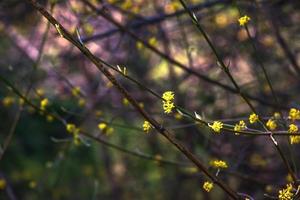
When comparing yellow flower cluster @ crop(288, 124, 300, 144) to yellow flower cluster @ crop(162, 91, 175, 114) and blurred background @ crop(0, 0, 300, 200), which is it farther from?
blurred background @ crop(0, 0, 300, 200)

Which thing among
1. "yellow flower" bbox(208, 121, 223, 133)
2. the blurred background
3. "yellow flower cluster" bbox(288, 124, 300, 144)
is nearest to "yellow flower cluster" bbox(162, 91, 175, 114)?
"yellow flower" bbox(208, 121, 223, 133)

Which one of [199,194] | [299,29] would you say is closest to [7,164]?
[199,194]

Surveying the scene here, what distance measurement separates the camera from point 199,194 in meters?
6.92

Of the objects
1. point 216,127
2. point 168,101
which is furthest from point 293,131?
point 168,101

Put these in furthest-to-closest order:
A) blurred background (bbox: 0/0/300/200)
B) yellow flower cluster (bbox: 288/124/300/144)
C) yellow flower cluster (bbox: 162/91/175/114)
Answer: blurred background (bbox: 0/0/300/200) → yellow flower cluster (bbox: 288/124/300/144) → yellow flower cluster (bbox: 162/91/175/114)

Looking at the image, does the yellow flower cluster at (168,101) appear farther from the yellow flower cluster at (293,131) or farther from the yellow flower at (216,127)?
the yellow flower cluster at (293,131)

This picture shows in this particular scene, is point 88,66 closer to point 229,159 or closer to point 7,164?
point 7,164

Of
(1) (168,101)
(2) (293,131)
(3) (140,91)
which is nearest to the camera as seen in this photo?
(1) (168,101)

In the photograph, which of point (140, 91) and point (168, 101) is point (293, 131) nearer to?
point (168, 101)

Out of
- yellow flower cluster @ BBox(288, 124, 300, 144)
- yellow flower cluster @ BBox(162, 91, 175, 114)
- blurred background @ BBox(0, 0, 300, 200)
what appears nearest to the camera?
yellow flower cluster @ BBox(162, 91, 175, 114)

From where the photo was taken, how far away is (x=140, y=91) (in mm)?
5820

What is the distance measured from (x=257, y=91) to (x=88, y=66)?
2.27m

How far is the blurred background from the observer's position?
14.2ft

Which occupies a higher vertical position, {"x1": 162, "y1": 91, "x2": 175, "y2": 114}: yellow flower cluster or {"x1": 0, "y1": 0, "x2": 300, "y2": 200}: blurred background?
{"x1": 0, "y1": 0, "x2": 300, "y2": 200}: blurred background
